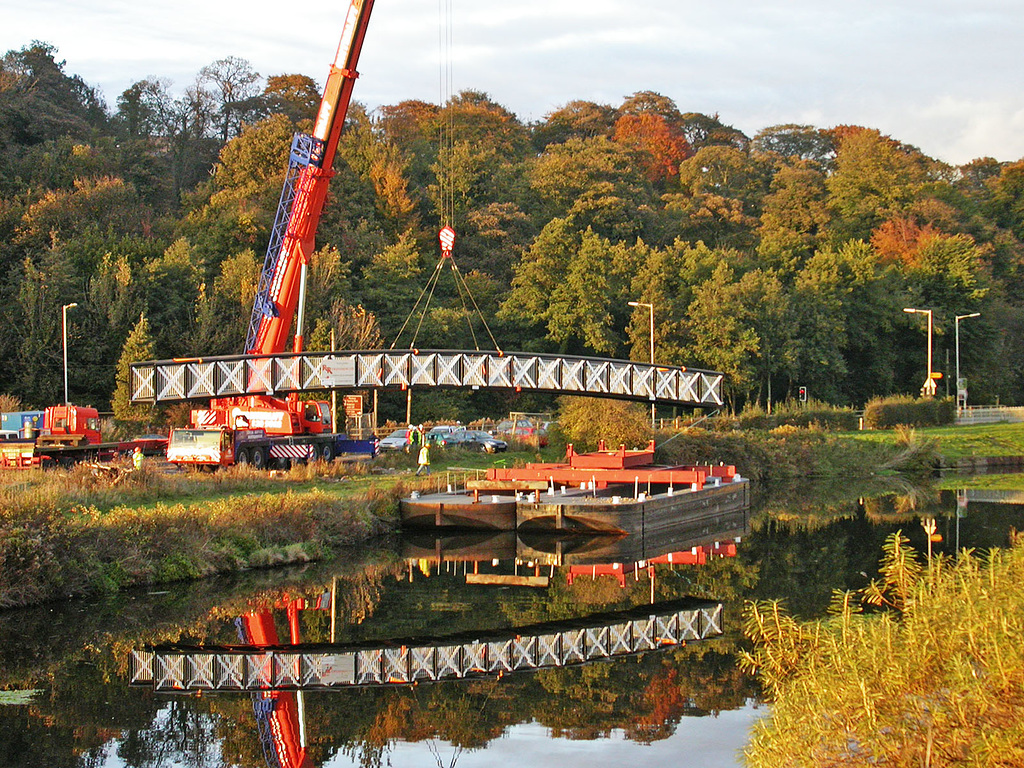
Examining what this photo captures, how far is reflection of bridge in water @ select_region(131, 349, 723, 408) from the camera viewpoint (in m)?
35.1

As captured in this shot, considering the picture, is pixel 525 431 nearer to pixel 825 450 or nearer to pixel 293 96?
pixel 825 450

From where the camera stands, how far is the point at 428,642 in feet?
70.0

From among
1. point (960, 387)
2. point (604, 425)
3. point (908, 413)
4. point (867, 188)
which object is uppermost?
point (867, 188)

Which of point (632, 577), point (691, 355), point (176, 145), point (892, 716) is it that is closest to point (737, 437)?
point (691, 355)

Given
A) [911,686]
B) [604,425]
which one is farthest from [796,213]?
[911,686]

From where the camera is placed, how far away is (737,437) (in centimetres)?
5350

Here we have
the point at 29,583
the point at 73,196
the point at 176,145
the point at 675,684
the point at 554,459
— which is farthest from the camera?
the point at 176,145

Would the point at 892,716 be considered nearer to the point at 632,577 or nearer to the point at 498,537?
the point at 632,577

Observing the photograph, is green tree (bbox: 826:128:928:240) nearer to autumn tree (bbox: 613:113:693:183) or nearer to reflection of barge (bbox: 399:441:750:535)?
autumn tree (bbox: 613:113:693:183)

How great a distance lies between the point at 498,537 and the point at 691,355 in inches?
1540

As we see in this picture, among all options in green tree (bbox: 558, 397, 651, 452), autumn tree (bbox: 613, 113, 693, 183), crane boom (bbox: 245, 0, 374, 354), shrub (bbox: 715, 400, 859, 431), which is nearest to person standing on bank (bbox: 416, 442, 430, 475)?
crane boom (bbox: 245, 0, 374, 354)

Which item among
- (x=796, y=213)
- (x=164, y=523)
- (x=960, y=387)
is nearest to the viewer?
(x=164, y=523)

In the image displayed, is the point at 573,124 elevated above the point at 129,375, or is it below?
above

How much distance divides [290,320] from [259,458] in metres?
4.92
